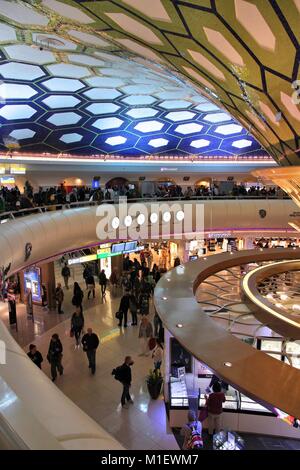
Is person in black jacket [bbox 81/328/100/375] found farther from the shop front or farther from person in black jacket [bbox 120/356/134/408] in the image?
the shop front

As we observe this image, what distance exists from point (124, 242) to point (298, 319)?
10.4 meters

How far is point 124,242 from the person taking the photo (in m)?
15.1

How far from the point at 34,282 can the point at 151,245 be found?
7.56 meters

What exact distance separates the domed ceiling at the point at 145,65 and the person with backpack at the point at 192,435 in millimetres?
5103

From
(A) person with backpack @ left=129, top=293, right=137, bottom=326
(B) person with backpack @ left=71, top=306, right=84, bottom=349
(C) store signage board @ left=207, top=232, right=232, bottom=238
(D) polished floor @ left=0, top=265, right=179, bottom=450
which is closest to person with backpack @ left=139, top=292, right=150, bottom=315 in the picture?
(A) person with backpack @ left=129, top=293, right=137, bottom=326

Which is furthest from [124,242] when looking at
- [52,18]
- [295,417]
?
[295,417]

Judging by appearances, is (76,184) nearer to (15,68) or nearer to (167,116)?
(167,116)

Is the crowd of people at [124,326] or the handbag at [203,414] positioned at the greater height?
the crowd of people at [124,326]

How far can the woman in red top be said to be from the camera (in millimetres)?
6223

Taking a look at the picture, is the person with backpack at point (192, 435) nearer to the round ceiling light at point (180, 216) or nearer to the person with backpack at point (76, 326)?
the person with backpack at point (76, 326)

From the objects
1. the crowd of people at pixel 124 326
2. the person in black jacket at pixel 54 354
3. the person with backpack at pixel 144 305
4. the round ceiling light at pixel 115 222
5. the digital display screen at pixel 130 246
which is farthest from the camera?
the digital display screen at pixel 130 246
